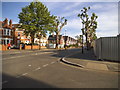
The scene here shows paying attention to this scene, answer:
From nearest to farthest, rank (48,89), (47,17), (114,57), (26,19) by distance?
(48,89) → (114,57) → (26,19) → (47,17)

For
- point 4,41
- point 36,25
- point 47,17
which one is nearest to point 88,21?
point 47,17

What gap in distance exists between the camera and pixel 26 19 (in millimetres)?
35938

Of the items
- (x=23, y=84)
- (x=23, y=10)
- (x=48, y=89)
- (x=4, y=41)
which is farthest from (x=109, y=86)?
(x=4, y=41)

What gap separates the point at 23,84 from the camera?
204 inches

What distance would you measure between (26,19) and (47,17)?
6.89 meters

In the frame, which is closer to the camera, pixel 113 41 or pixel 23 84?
pixel 23 84

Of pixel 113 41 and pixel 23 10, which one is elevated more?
pixel 23 10

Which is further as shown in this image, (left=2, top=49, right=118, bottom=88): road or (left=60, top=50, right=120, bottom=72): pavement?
(left=60, top=50, right=120, bottom=72): pavement

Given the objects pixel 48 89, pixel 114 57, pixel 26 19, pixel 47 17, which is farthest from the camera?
pixel 47 17

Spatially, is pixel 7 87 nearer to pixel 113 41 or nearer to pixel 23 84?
pixel 23 84

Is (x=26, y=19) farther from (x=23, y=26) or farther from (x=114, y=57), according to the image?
(x=114, y=57)

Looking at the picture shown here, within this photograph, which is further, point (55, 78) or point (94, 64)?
point (94, 64)

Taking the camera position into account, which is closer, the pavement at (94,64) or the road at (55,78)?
the road at (55,78)

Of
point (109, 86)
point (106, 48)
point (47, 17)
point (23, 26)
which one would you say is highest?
point (47, 17)
